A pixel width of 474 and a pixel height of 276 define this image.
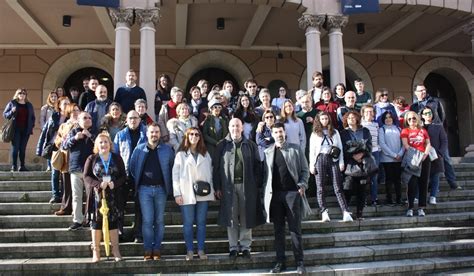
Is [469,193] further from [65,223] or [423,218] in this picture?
[65,223]

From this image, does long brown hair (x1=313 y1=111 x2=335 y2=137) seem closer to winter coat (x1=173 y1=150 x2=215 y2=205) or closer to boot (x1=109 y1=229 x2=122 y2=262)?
winter coat (x1=173 y1=150 x2=215 y2=205)

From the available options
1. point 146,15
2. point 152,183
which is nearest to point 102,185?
point 152,183

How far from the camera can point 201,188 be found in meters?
5.47

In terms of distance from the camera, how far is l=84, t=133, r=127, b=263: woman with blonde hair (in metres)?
5.41

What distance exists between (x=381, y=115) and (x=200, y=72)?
29.1 feet

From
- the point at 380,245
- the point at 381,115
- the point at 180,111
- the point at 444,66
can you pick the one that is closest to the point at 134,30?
the point at 180,111

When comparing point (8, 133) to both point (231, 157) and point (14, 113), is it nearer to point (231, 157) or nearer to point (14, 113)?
point (14, 113)

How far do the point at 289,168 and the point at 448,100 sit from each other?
14.0 meters

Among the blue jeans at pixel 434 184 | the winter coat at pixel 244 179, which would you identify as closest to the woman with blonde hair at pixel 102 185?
the winter coat at pixel 244 179

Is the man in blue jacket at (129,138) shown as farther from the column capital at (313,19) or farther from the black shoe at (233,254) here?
the column capital at (313,19)

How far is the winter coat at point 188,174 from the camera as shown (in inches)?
217

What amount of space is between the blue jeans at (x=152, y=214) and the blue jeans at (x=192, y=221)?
1.02ft

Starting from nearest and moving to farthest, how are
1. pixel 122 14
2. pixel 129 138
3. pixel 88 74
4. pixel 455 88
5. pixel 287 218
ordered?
1. pixel 287 218
2. pixel 129 138
3. pixel 122 14
4. pixel 88 74
5. pixel 455 88

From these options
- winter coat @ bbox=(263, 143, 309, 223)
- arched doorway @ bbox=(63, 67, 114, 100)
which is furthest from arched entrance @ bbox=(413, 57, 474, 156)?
winter coat @ bbox=(263, 143, 309, 223)
